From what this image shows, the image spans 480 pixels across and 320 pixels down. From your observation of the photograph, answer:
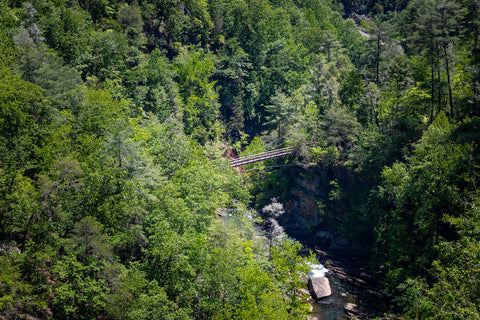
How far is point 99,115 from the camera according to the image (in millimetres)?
25000

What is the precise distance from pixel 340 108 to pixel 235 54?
85.1 ft

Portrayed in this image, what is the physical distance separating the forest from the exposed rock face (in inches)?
188

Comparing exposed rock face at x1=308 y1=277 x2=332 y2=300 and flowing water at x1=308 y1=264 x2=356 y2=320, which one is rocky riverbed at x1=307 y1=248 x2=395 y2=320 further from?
exposed rock face at x1=308 y1=277 x2=332 y2=300

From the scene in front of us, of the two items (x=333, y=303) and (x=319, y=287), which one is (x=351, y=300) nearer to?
(x=333, y=303)

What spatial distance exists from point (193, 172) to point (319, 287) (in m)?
14.2

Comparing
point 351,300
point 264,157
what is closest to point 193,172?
point 351,300

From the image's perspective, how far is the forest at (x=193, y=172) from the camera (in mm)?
16234

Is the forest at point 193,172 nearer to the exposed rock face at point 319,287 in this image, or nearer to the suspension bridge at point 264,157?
the suspension bridge at point 264,157

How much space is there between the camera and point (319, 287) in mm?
28984

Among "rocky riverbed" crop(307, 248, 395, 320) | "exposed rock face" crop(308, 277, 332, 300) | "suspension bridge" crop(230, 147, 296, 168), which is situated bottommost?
"rocky riverbed" crop(307, 248, 395, 320)

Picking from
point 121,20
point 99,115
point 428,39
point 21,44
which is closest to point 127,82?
point 121,20

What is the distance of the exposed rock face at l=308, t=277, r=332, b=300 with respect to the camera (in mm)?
28531

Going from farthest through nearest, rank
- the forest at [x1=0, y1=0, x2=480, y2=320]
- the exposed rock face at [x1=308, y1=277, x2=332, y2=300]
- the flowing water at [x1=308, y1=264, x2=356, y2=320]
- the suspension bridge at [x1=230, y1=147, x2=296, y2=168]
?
the suspension bridge at [x1=230, y1=147, x2=296, y2=168], the exposed rock face at [x1=308, y1=277, x2=332, y2=300], the flowing water at [x1=308, y1=264, x2=356, y2=320], the forest at [x1=0, y1=0, x2=480, y2=320]

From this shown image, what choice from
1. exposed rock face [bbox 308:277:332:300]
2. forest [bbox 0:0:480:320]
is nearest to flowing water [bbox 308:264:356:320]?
exposed rock face [bbox 308:277:332:300]
